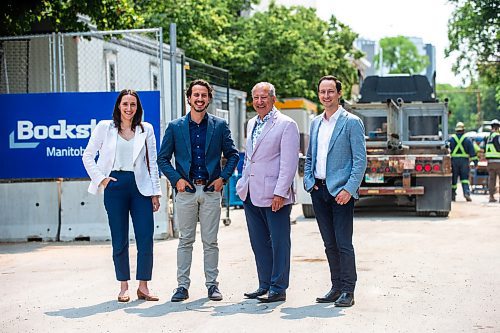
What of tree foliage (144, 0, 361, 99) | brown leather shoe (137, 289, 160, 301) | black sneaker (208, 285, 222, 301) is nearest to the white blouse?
brown leather shoe (137, 289, 160, 301)

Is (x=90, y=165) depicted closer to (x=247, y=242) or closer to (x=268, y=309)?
(x=268, y=309)

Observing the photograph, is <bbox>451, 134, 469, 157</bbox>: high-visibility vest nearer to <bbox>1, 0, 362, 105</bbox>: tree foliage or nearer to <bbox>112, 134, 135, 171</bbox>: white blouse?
<bbox>1, 0, 362, 105</bbox>: tree foliage

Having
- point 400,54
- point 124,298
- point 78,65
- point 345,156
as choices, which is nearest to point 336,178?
point 345,156

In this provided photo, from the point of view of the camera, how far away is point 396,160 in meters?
17.6

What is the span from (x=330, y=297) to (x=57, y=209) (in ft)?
22.5

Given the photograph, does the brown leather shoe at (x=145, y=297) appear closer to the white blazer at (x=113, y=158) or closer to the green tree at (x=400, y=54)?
the white blazer at (x=113, y=158)

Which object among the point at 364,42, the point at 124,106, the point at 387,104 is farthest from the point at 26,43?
the point at 364,42

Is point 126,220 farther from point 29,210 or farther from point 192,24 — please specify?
point 192,24

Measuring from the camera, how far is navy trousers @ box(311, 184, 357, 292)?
323 inches

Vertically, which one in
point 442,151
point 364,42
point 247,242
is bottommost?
point 247,242

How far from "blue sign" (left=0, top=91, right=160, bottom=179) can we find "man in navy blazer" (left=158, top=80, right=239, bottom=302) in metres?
5.21


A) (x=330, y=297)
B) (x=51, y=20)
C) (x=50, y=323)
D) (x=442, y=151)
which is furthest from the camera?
(x=442, y=151)

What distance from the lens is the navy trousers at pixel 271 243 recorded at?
27.7 ft

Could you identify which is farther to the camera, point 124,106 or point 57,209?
point 57,209
